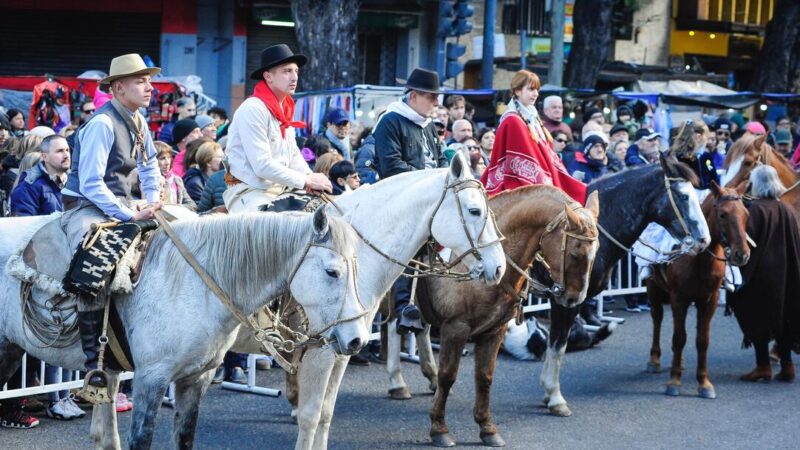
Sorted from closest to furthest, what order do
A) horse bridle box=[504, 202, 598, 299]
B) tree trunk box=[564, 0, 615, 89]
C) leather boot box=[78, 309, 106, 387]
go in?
1. leather boot box=[78, 309, 106, 387]
2. horse bridle box=[504, 202, 598, 299]
3. tree trunk box=[564, 0, 615, 89]

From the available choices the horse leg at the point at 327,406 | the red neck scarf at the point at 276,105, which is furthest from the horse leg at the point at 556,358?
the red neck scarf at the point at 276,105

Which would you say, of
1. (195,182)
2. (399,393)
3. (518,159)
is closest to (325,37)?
(195,182)

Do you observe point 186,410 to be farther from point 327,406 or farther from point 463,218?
point 463,218

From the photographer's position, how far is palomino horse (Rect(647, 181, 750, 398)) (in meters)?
10.1

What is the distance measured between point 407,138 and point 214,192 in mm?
2038

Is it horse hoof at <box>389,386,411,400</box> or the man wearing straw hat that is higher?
the man wearing straw hat

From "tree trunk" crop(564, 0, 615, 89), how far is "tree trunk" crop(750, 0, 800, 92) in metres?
4.79

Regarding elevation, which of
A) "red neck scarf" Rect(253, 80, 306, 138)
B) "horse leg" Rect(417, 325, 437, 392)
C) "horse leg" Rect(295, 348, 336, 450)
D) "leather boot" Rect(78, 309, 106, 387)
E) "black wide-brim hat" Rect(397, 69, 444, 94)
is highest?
"black wide-brim hat" Rect(397, 69, 444, 94)

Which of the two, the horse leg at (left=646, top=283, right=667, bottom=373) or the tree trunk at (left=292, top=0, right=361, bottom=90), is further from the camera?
the tree trunk at (left=292, top=0, right=361, bottom=90)

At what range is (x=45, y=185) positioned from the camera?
27.9 feet

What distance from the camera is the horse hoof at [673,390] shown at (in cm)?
1017

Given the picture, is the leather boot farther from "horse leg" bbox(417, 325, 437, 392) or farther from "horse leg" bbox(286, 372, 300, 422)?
"horse leg" bbox(417, 325, 437, 392)

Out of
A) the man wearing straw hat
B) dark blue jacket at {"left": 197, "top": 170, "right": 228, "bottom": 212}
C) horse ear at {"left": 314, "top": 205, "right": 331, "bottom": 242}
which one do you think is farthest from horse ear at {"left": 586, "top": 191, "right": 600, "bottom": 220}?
the man wearing straw hat

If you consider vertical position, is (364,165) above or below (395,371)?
above
